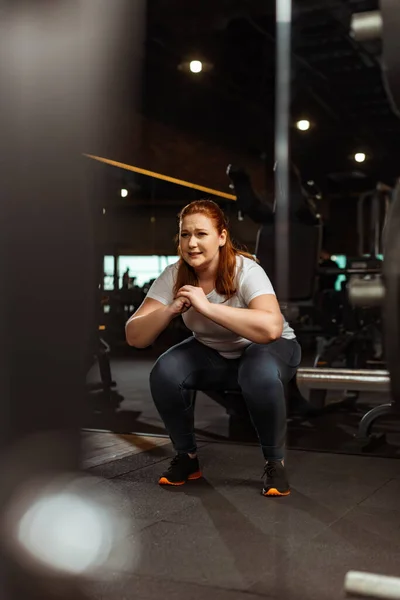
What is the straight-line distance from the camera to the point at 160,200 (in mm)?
2984

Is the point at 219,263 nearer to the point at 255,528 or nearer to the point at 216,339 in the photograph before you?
the point at 216,339

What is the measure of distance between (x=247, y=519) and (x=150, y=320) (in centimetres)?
50

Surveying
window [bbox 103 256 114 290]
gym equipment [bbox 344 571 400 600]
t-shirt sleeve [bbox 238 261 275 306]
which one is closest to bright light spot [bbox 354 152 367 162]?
window [bbox 103 256 114 290]

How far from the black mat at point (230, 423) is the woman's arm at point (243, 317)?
0.58 metres

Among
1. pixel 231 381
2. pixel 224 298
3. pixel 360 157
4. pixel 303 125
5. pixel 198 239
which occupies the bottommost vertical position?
pixel 231 381

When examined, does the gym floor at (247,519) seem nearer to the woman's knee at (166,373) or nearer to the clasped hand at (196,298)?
the woman's knee at (166,373)

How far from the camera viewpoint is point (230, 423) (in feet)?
7.63

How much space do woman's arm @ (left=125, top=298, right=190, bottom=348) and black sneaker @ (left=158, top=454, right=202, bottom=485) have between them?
0.31 metres

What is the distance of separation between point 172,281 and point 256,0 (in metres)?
1.82

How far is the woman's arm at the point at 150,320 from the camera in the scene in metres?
1.53

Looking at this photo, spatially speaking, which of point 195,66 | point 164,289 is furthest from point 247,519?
point 195,66

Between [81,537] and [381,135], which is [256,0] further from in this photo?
[81,537]

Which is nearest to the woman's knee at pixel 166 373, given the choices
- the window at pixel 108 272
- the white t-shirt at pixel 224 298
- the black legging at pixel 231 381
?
the black legging at pixel 231 381

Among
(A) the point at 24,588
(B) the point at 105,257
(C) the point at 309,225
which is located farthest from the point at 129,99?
(A) the point at 24,588
